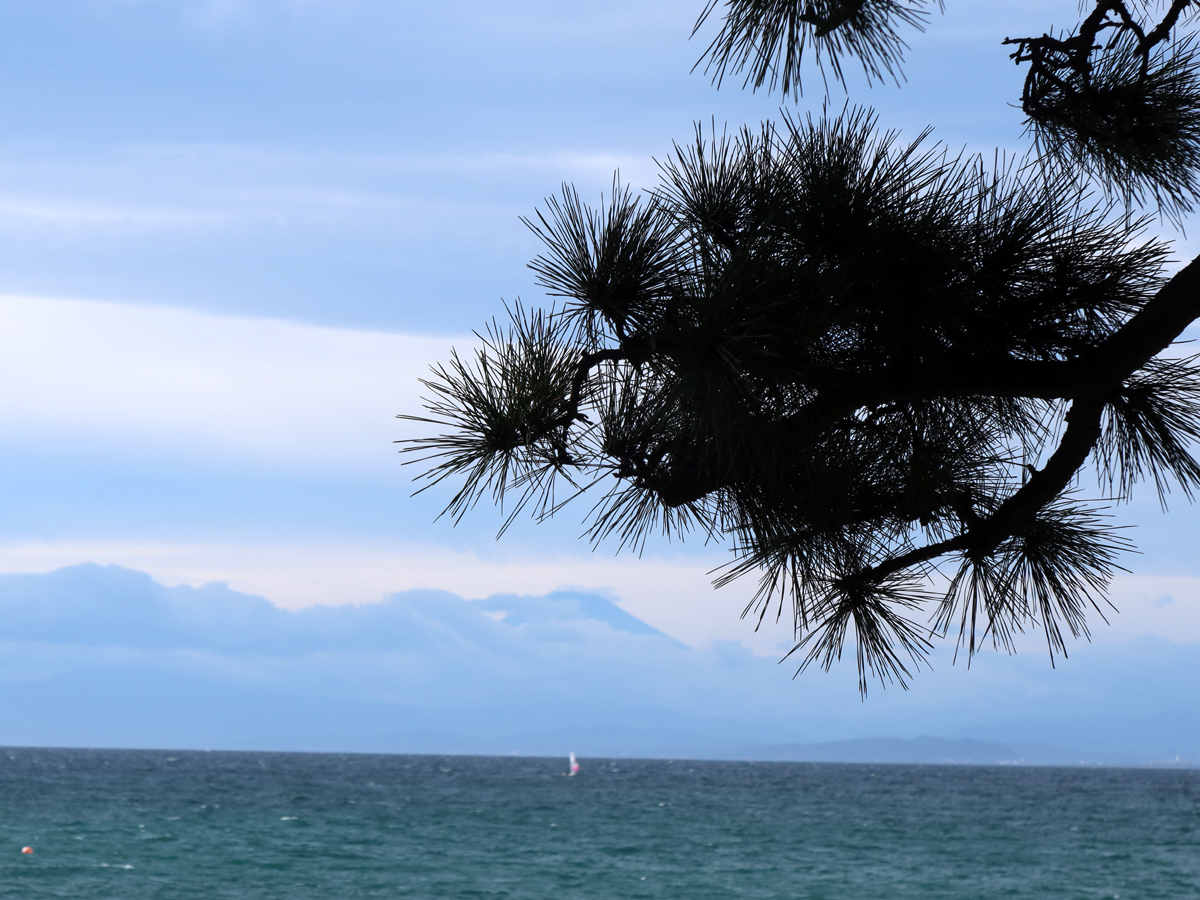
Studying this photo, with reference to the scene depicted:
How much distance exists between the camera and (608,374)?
116 inches

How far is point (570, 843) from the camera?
1106 inches

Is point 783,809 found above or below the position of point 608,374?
below

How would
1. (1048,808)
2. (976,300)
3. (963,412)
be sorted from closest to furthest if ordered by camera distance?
(976,300) < (963,412) < (1048,808)

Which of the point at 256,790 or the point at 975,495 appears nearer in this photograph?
the point at 975,495

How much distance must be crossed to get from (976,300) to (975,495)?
69 centimetres

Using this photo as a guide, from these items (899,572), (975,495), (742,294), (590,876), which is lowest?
(590,876)

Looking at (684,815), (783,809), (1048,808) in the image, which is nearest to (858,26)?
(684,815)

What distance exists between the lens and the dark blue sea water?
2081 centimetres

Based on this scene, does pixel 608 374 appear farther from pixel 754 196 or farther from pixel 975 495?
pixel 975 495

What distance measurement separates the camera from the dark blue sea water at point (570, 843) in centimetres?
2081

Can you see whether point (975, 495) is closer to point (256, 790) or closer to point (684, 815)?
point (684, 815)

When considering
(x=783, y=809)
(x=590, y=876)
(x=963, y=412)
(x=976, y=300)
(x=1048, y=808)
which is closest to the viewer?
(x=976, y=300)

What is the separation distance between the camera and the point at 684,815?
1484 inches

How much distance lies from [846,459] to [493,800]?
42248 millimetres
